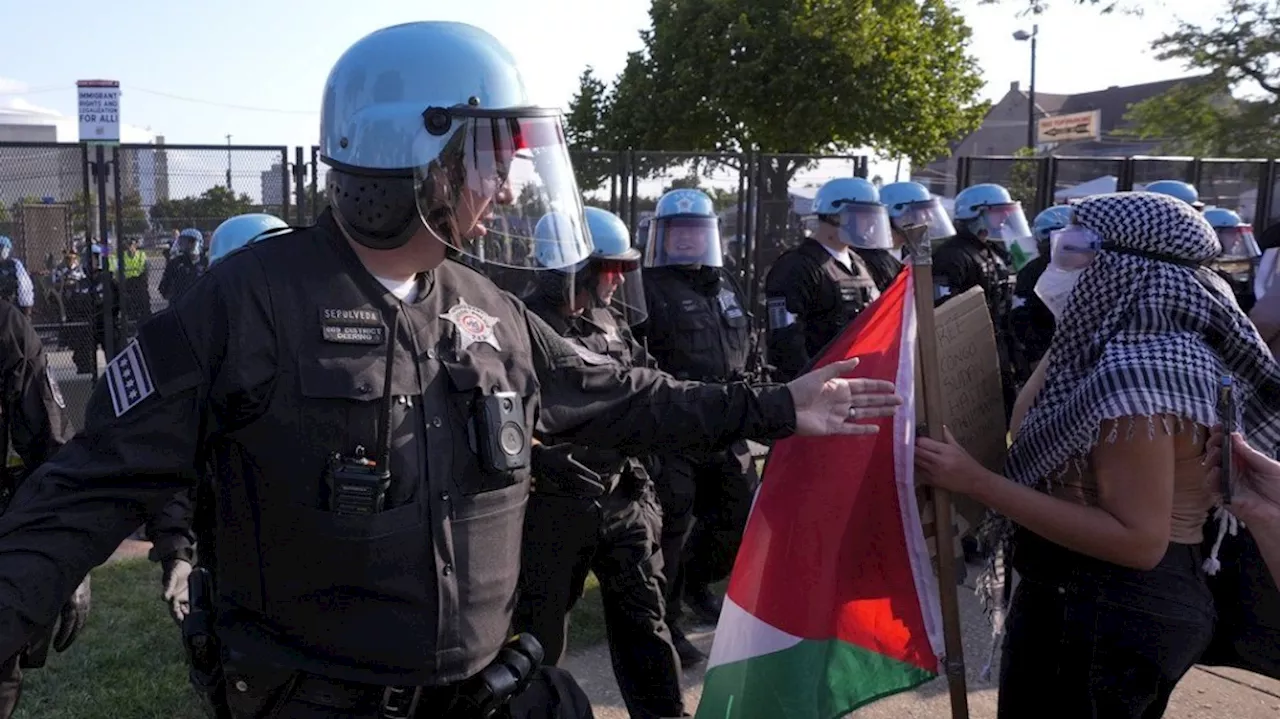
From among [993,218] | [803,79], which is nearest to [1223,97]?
[803,79]

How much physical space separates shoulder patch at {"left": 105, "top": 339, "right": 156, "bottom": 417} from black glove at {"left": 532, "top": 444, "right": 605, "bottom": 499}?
101 cm

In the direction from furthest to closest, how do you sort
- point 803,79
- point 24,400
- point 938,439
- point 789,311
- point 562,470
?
point 803,79, point 789,311, point 24,400, point 562,470, point 938,439

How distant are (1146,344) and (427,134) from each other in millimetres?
1506

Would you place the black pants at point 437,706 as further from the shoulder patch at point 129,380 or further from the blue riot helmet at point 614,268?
the blue riot helmet at point 614,268

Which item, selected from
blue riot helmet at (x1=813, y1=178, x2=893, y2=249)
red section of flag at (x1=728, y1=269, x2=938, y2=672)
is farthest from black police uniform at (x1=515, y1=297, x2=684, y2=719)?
blue riot helmet at (x1=813, y1=178, x2=893, y2=249)

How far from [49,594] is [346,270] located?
2.36ft

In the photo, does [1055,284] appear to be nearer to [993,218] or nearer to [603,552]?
[993,218]

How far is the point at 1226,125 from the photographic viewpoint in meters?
26.0

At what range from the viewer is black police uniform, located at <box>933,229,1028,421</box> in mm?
7488

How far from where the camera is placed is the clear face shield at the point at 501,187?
2129mm

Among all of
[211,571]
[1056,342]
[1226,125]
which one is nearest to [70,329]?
[211,571]

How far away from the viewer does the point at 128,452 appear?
5.90ft

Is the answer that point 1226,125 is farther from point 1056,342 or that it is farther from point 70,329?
point 1056,342

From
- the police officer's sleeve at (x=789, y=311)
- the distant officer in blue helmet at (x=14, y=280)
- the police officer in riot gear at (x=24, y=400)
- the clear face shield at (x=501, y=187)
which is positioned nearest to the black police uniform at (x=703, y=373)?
the police officer's sleeve at (x=789, y=311)
